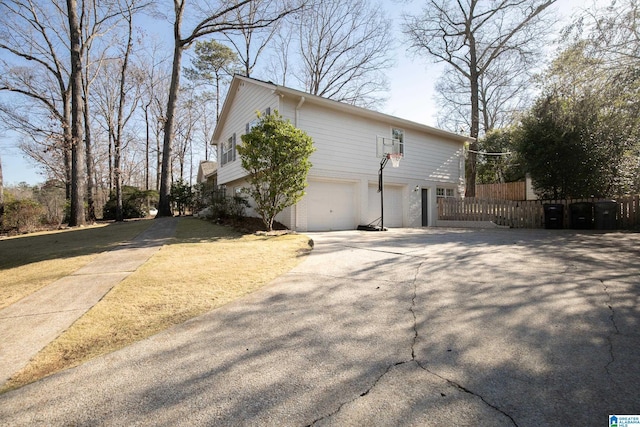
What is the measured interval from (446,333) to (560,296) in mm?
1890

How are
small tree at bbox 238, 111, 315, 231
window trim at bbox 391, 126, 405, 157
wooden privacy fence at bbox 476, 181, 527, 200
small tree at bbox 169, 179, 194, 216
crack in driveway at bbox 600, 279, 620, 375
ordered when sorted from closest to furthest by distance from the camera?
crack in driveway at bbox 600, 279, 620, 375, small tree at bbox 238, 111, 315, 231, window trim at bbox 391, 126, 405, 157, wooden privacy fence at bbox 476, 181, 527, 200, small tree at bbox 169, 179, 194, 216

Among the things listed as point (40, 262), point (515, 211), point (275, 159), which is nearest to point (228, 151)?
point (275, 159)

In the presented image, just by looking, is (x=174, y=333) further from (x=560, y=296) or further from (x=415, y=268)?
(x=560, y=296)

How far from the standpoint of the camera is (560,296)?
343 centimetres

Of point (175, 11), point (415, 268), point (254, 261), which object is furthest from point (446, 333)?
point (175, 11)

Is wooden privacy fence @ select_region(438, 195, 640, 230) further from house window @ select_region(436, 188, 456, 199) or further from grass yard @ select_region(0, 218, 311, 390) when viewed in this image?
grass yard @ select_region(0, 218, 311, 390)

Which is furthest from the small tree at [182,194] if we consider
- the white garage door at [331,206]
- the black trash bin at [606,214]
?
the black trash bin at [606,214]

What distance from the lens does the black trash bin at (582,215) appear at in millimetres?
10789

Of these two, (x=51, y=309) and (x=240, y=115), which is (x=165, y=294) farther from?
(x=240, y=115)

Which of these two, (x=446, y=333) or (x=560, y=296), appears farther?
(x=560, y=296)

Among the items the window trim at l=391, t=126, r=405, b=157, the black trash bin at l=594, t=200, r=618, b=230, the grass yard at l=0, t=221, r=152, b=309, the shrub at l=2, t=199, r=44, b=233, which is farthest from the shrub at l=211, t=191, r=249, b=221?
the black trash bin at l=594, t=200, r=618, b=230

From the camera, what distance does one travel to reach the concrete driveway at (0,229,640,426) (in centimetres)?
169

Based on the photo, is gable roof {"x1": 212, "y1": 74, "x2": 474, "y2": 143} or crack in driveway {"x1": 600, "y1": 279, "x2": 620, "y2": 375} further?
gable roof {"x1": 212, "y1": 74, "x2": 474, "y2": 143}

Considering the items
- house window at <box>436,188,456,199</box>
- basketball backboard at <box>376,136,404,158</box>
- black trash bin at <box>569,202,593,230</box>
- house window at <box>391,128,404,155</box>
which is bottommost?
black trash bin at <box>569,202,593,230</box>
